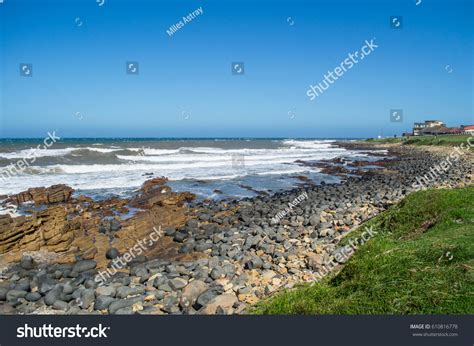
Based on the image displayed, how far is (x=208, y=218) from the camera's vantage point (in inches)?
519

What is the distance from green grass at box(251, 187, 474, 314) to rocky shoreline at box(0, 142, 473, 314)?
3.52ft

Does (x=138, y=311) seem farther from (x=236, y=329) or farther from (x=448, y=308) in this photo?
(x=448, y=308)

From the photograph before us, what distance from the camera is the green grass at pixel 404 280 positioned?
4.37m

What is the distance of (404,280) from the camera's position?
16.0 feet

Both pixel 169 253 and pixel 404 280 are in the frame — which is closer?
pixel 404 280

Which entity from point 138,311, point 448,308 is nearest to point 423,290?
point 448,308

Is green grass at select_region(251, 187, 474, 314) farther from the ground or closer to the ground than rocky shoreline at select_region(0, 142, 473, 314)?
farther from the ground

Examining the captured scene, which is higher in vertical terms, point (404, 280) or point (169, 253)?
point (404, 280)

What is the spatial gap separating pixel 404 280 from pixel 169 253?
6386mm

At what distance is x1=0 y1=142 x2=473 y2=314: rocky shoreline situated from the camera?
6.52m

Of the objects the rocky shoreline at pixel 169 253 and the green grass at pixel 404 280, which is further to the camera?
the rocky shoreline at pixel 169 253

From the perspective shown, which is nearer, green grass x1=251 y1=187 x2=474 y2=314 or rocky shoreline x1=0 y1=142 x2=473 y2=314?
green grass x1=251 y1=187 x2=474 y2=314

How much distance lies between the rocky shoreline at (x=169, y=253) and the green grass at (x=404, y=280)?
1074mm

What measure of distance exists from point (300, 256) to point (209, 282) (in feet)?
7.90
